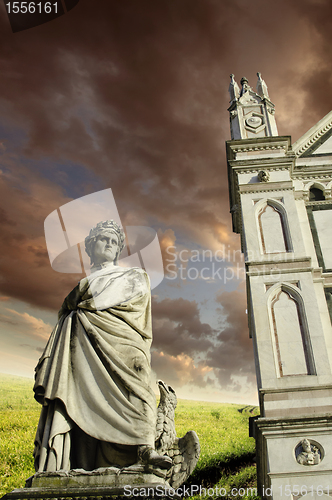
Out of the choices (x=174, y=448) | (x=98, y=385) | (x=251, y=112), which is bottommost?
(x=174, y=448)

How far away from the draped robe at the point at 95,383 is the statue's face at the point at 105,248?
850 millimetres

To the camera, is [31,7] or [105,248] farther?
[31,7]

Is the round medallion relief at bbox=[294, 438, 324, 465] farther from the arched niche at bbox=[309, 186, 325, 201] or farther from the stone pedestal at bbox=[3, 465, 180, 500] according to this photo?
the arched niche at bbox=[309, 186, 325, 201]

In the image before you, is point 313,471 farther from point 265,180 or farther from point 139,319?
point 265,180

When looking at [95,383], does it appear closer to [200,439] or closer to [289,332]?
[289,332]

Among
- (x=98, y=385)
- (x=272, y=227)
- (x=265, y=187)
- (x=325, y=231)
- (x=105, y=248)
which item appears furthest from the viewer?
(x=265, y=187)

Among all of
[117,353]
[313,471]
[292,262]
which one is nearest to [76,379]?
[117,353]

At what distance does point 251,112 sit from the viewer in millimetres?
12242

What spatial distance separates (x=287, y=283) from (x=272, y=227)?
69.2 inches

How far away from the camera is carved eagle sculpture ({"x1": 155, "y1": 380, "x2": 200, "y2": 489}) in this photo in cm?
506

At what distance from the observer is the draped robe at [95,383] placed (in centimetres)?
486

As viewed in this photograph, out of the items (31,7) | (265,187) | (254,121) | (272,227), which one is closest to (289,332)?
(272,227)

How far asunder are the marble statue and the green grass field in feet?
17.5

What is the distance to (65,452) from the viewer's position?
489cm
